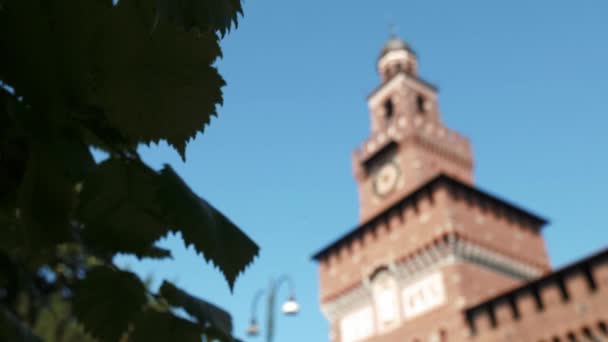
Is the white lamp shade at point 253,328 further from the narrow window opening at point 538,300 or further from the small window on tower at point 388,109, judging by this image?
the small window on tower at point 388,109

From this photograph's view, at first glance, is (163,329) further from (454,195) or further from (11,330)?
(454,195)

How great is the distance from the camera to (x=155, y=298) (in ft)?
3.35

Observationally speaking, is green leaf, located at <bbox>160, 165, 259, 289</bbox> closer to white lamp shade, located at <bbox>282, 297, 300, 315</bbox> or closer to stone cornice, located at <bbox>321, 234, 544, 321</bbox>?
white lamp shade, located at <bbox>282, 297, 300, 315</bbox>

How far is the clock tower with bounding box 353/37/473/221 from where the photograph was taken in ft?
82.4

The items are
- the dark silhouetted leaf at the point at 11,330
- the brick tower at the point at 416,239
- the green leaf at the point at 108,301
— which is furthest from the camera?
the brick tower at the point at 416,239

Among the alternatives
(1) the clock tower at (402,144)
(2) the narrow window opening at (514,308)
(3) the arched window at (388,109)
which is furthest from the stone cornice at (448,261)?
(3) the arched window at (388,109)

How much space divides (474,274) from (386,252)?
149 inches

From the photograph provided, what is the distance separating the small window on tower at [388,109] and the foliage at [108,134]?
27.2 m

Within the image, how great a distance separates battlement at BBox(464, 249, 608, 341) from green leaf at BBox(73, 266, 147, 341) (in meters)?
18.9

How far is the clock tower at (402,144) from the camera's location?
25.1 metres

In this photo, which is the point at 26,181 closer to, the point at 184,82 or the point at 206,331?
the point at 184,82

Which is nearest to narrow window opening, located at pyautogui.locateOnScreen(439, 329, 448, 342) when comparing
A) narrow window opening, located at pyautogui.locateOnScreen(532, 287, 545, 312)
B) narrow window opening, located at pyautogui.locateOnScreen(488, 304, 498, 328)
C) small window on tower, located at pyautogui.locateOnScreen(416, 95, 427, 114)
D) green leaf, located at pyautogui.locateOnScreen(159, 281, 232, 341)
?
narrow window opening, located at pyautogui.locateOnScreen(488, 304, 498, 328)

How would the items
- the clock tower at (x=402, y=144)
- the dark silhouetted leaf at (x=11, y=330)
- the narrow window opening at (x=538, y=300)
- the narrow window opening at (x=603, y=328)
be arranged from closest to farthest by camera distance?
1. the dark silhouetted leaf at (x=11, y=330)
2. the narrow window opening at (x=603, y=328)
3. the narrow window opening at (x=538, y=300)
4. the clock tower at (x=402, y=144)

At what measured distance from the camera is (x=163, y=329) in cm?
94
